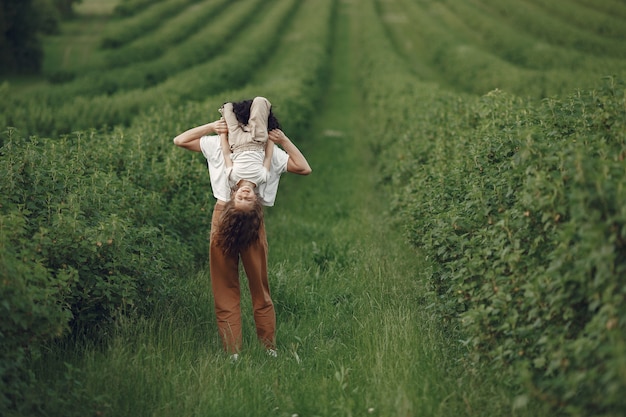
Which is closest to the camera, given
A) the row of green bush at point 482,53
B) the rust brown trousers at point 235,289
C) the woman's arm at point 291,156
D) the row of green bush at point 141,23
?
the rust brown trousers at point 235,289

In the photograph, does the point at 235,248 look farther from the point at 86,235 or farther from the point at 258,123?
the point at 86,235

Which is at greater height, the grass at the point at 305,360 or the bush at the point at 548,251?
the bush at the point at 548,251

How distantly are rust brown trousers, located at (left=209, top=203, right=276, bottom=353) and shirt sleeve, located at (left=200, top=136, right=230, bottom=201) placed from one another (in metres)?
0.10

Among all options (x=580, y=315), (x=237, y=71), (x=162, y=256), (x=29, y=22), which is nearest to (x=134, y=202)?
(x=162, y=256)

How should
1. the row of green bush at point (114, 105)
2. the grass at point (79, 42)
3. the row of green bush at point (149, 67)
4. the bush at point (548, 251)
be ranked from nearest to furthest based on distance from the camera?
the bush at point (548, 251), the row of green bush at point (114, 105), the row of green bush at point (149, 67), the grass at point (79, 42)

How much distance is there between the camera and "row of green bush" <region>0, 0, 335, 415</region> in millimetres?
4355

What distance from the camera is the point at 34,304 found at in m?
4.36

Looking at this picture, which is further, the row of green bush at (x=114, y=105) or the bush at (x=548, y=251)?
the row of green bush at (x=114, y=105)

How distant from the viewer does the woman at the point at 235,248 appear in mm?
5395

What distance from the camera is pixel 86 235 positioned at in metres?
5.39

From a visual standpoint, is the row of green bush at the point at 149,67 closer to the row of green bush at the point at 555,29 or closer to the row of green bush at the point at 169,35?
the row of green bush at the point at 169,35

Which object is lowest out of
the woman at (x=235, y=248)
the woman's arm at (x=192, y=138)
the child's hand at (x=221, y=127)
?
the woman at (x=235, y=248)

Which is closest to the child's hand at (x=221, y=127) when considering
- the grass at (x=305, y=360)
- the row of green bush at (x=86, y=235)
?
the row of green bush at (x=86, y=235)

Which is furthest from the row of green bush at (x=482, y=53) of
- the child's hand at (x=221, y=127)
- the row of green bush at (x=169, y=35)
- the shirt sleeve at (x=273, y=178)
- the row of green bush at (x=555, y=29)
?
the row of green bush at (x=169, y=35)
